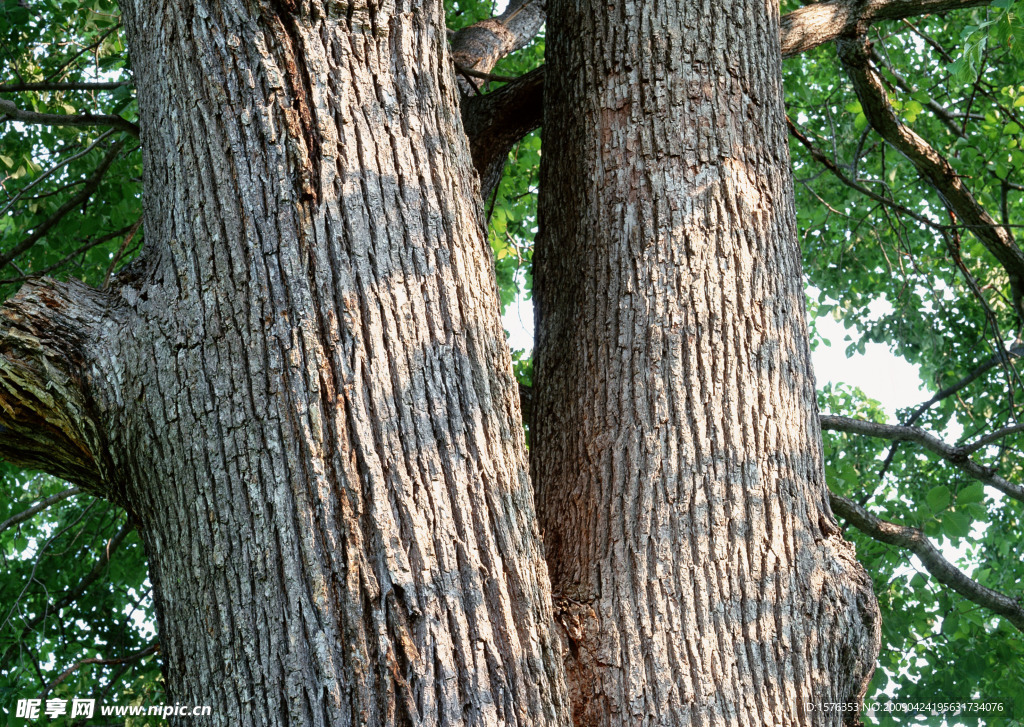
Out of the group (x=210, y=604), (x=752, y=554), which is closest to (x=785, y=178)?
(x=752, y=554)

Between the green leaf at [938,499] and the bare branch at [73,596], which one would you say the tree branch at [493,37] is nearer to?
the green leaf at [938,499]

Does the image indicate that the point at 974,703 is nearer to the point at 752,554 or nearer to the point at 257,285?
the point at 752,554

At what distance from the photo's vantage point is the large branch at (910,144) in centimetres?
306

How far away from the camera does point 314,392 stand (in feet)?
4.43

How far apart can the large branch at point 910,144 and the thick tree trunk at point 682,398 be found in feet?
3.74

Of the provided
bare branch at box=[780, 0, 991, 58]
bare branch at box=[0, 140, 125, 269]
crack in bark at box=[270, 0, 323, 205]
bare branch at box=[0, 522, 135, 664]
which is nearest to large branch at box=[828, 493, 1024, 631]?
bare branch at box=[780, 0, 991, 58]

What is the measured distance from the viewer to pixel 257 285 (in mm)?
1407

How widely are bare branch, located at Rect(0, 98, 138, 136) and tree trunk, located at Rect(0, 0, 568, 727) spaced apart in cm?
77

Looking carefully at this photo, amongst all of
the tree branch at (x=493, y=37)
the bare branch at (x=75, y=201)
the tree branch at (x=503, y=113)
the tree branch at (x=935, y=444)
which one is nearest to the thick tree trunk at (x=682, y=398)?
the tree branch at (x=503, y=113)

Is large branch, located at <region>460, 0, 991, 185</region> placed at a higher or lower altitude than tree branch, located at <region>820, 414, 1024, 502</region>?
higher

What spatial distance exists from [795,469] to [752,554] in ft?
0.80

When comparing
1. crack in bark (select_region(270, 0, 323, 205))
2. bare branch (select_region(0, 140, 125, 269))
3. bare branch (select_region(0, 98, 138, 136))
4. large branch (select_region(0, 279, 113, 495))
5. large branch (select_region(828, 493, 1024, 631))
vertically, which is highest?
bare branch (select_region(0, 140, 125, 269))

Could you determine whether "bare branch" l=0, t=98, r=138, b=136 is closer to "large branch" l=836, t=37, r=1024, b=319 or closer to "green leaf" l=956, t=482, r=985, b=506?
"large branch" l=836, t=37, r=1024, b=319

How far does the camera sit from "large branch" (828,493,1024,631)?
112 inches
